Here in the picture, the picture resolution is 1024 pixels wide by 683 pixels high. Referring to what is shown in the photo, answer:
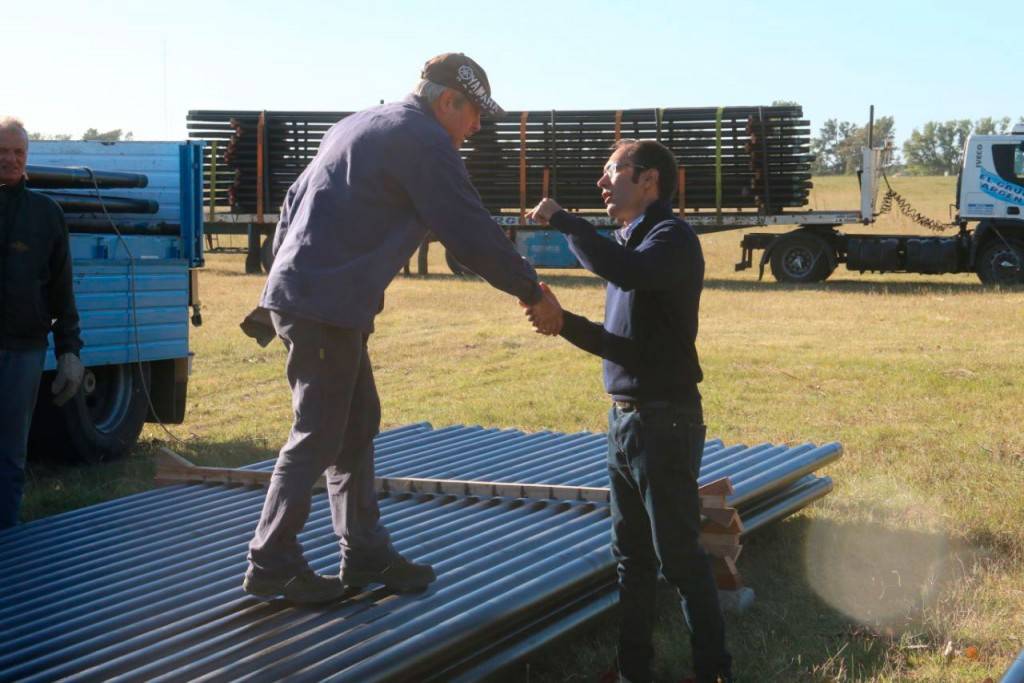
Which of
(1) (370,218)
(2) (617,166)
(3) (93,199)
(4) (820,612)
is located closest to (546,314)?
(2) (617,166)

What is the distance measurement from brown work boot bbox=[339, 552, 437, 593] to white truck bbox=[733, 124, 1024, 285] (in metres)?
21.1

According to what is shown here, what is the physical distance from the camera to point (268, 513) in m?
4.00

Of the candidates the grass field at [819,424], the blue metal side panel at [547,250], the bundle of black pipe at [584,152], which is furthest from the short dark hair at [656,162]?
the blue metal side panel at [547,250]

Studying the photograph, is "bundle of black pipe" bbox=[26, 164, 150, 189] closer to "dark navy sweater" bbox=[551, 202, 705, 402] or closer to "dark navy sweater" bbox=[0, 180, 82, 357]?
"dark navy sweater" bbox=[0, 180, 82, 357]

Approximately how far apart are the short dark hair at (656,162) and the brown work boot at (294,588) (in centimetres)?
162

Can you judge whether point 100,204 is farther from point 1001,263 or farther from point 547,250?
point 1001,263

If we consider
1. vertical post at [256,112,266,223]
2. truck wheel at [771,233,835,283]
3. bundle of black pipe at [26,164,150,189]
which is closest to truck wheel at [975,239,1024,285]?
truck wheel at [771,233,835,283]

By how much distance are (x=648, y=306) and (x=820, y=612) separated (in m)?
2.02

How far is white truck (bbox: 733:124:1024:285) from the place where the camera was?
2336 centimetres

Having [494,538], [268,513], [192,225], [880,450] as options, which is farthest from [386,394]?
[268,513]

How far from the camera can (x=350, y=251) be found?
3855 millimetres

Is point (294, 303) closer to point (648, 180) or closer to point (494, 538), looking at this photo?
point (648, 180)

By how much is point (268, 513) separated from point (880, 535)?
3714 millimetres

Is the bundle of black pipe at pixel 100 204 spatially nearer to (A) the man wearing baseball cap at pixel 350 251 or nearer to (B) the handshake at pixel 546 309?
(A) the man wearing baseball cap at pixel 350 251
